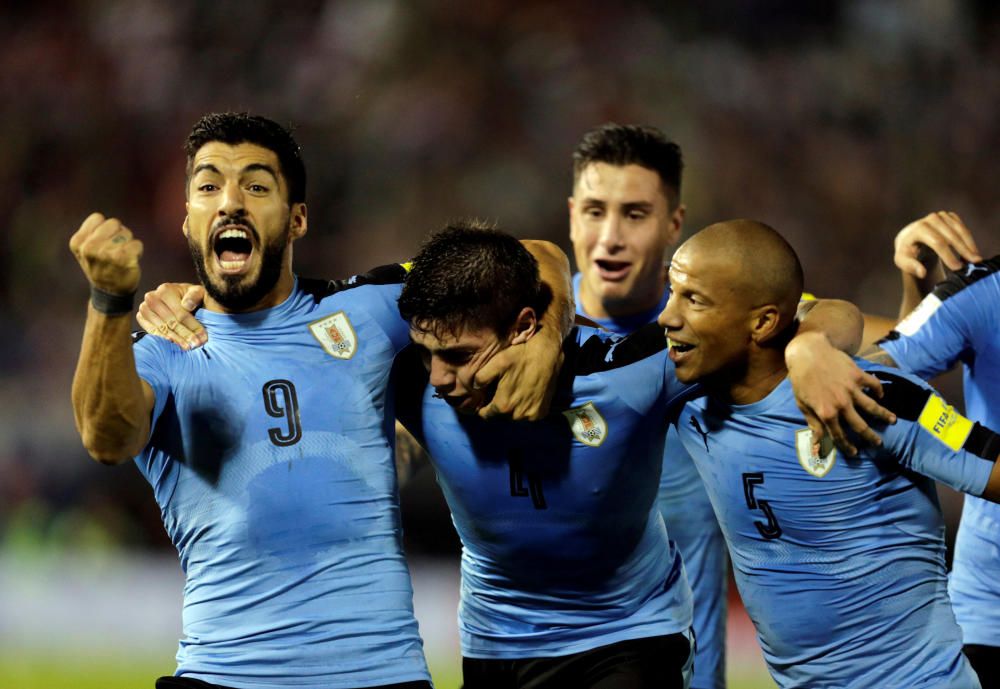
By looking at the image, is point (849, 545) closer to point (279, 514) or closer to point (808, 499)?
point (808, 499)

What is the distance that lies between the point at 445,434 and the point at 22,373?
6.01m

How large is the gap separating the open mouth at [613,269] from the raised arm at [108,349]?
2.29 m

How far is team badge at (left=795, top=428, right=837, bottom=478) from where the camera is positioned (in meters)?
3.42

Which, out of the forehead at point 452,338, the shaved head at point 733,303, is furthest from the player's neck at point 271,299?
the shaved head at point 733,303

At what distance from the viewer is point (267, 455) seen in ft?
11.1

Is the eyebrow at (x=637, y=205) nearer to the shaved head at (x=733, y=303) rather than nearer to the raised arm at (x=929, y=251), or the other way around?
the raised arm at (x=929, y=251)

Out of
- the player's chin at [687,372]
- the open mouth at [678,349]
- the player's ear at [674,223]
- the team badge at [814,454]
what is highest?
the player's ear at [674,223]

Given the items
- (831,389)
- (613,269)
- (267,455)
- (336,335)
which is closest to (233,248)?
(336,335)

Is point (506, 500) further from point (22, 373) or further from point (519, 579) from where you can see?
point (22, 373)

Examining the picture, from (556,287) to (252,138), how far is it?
997 millimetres

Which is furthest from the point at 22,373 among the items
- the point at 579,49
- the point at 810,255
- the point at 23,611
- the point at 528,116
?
the point at 810,255

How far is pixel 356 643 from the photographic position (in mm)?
3312

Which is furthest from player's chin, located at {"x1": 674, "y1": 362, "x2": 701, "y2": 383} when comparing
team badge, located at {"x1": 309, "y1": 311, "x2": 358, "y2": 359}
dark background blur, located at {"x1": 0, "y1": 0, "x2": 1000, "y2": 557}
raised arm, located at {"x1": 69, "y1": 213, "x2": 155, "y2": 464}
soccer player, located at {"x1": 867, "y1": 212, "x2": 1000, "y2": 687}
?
dark background blur, located at {"x1": 0, "y1": 0, "x2": 1000, "y2": 557}

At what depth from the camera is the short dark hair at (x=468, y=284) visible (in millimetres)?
3385
